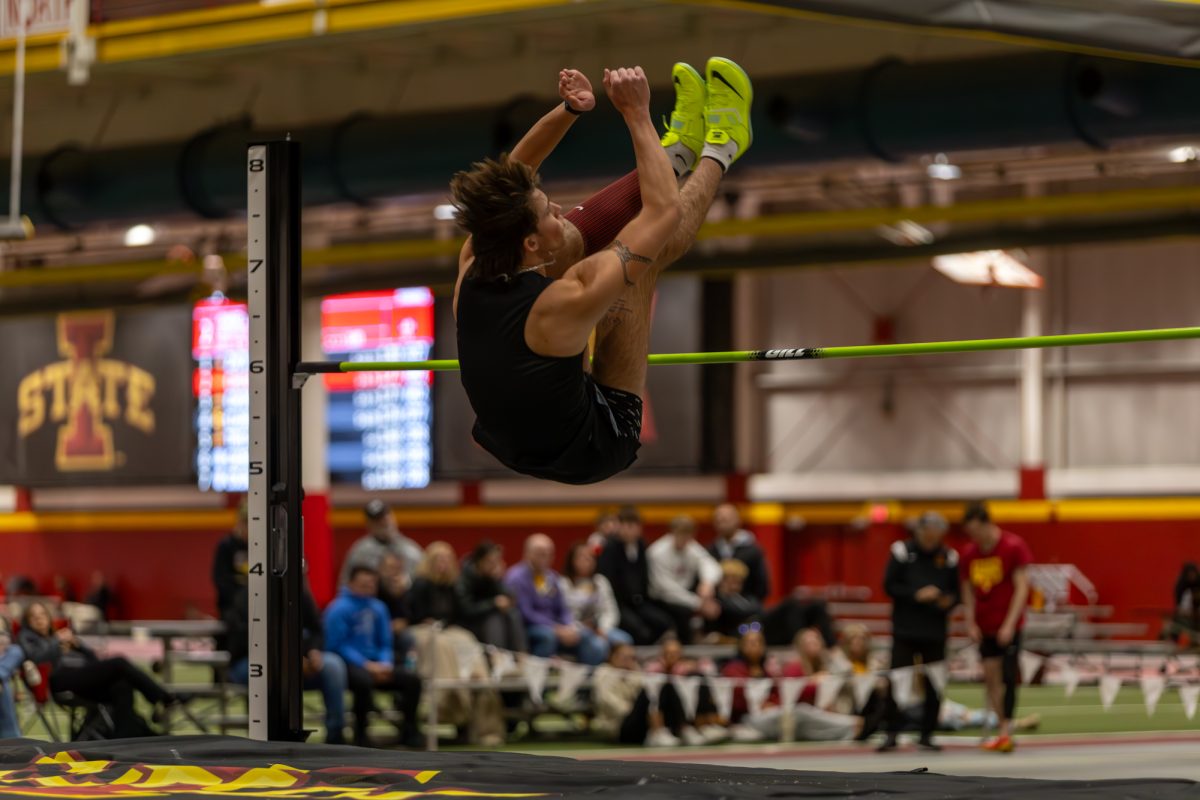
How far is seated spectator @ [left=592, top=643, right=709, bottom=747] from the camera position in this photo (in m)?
9.58

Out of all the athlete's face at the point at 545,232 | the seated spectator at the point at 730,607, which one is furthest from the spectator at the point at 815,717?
the athlete's face at the point at 545,232

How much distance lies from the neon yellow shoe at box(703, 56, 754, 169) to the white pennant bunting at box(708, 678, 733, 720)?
19.0 feet

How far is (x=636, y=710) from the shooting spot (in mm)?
9547

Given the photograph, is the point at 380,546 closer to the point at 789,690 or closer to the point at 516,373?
the point at 789,690

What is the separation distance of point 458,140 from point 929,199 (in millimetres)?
8830

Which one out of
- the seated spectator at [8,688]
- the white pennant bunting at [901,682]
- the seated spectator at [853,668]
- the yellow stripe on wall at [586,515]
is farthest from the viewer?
the yellow stripe on wall at [586,515]

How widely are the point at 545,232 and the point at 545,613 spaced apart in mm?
6565

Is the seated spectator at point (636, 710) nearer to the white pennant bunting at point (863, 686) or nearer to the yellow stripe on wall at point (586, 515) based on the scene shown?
the white pennant bunting at point (863, 686)

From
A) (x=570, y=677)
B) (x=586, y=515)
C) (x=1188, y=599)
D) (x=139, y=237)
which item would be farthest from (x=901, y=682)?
(x=139, y=237)

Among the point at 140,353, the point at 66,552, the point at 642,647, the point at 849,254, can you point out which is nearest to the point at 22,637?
the point at 642,647

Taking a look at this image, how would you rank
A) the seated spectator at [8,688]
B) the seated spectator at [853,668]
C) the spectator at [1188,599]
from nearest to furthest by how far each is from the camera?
the seated spectator at [8,688] → the seated spectator at [853,668] → the spectator at [1188,599]

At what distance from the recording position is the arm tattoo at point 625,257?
3.87 meters

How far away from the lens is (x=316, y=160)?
9.89m

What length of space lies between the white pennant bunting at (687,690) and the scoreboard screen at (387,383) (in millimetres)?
6149
